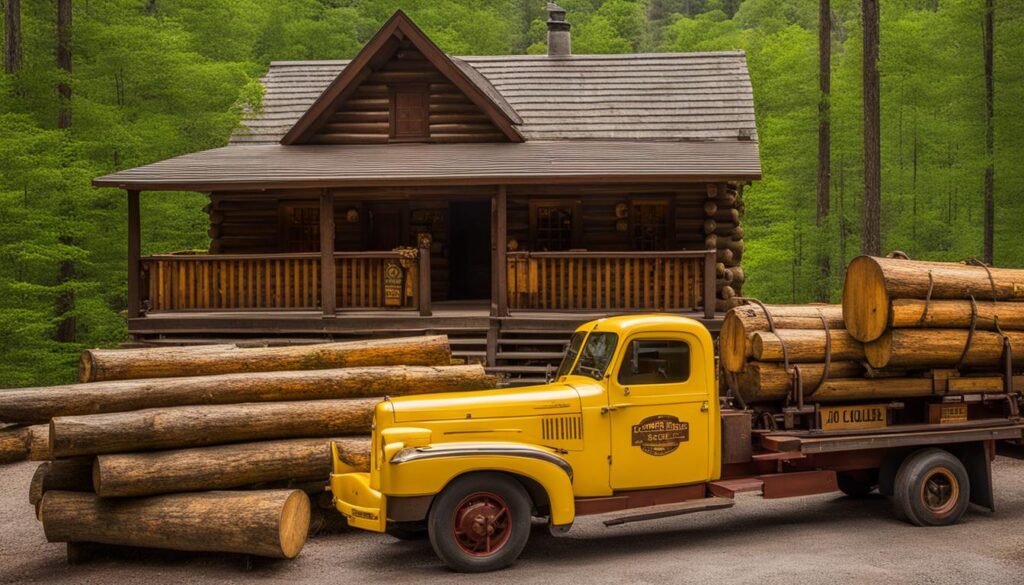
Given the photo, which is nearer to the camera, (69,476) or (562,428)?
(562,428)

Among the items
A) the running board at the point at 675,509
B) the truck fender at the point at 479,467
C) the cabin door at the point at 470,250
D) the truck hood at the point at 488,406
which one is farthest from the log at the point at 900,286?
the cabin door at the point at 470,250

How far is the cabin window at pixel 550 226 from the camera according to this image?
20.0 m

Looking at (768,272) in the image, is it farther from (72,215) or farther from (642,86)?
(72,215)

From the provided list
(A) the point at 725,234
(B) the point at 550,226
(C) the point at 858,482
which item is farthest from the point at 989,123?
(C) the point at 858,482

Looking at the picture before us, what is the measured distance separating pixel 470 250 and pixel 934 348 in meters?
12.8

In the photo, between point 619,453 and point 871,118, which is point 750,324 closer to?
point 619,453

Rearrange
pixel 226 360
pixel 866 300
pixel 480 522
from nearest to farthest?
pixel 480 522 → pixel 866 300 → pixel 226 360

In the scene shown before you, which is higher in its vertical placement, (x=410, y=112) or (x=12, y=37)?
(x=12, y=37)

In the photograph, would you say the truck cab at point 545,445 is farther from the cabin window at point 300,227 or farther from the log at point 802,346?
the cabin window at point 300,227

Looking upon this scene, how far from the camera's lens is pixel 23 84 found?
2317 cm

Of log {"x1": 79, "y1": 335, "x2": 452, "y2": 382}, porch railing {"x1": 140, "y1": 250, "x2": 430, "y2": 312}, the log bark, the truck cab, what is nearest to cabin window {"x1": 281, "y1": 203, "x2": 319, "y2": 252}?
porch railing {"x1": 140, "y1": 250, "x2": 430, "y2": 312}

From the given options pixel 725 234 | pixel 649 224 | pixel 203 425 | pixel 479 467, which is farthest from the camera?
pixel 649 224

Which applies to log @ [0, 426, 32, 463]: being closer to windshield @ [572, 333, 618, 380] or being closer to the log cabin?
the log cabin

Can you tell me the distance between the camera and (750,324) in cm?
958
